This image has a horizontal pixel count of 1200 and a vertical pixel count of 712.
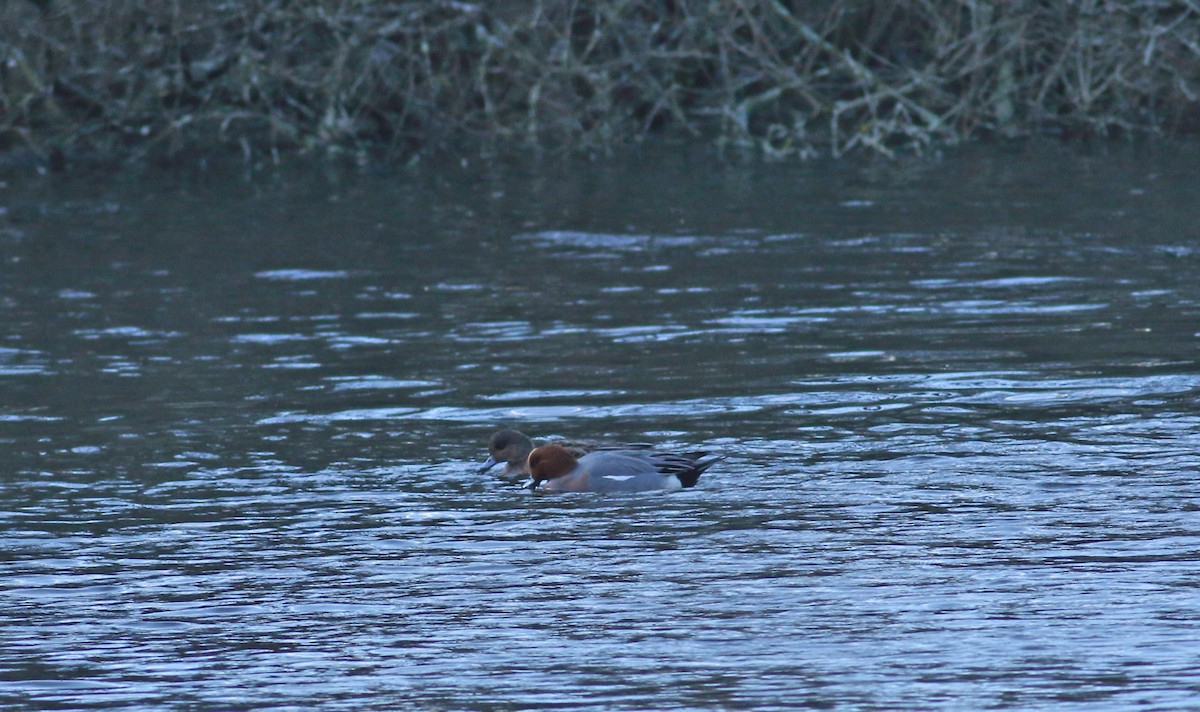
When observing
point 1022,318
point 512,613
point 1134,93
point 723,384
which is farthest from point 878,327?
point 1134,93

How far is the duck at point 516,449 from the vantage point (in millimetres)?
10516

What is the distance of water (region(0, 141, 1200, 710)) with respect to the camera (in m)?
7.41

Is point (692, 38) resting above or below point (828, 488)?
above

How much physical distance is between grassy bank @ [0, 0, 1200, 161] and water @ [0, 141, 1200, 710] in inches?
156

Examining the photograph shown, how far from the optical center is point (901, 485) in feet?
32.7

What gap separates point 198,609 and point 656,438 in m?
3.53

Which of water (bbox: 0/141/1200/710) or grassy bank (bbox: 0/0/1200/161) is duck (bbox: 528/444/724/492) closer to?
water (bbox: 0/141/1200/710)

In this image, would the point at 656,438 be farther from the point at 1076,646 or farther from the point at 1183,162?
the point at 1183,162

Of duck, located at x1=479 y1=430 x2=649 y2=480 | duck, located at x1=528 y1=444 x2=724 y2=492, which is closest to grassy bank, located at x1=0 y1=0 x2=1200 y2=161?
duck, located at x1=479 y1=430 x2=649 y2=480

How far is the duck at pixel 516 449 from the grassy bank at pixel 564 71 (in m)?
14.1

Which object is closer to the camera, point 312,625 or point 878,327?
point 312,625

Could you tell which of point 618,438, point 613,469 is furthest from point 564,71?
point 613,469

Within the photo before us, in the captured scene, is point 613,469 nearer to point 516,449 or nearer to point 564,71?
point 516,449

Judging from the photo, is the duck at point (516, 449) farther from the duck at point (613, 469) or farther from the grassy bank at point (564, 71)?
the grassy bank at point (564, 71)
